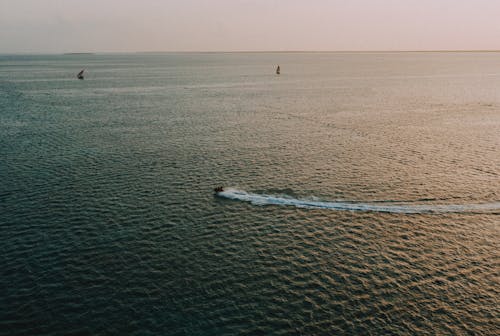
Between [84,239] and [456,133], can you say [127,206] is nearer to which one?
[84,239]

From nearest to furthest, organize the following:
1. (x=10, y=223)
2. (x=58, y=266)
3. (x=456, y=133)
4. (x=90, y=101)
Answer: (x=58, y=266), (x=10, y=223), (x=456, y=133), (x=90, y=101)

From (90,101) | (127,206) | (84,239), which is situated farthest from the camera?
(90,101)

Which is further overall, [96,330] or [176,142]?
[176,142]

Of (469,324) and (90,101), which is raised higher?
(90,101)

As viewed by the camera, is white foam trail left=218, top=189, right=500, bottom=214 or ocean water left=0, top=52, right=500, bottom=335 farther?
white foam trail left=218, top=189, right=500, bottom=214

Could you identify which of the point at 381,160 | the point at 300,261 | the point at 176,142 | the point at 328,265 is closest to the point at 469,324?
the point at 328,265

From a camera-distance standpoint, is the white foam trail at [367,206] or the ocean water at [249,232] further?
the white foam trail at [367,206]

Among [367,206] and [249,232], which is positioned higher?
[367,206]

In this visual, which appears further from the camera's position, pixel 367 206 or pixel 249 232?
pixel 367 206
